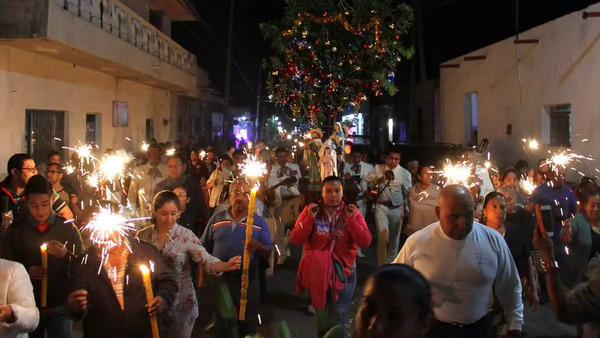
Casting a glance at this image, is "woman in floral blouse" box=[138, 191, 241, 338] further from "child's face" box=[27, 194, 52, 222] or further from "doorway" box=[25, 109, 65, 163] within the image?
"doorway" box=[25, 109, 65, 163]

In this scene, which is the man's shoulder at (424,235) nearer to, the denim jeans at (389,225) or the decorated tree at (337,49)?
the denim jeans at (389,225)

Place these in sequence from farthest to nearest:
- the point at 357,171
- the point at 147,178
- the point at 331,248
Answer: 1. the point at 357,171
2. the point at 147,178
3. the point at 331,248

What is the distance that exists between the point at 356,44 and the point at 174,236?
811 cm

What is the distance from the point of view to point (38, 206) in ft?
16.9

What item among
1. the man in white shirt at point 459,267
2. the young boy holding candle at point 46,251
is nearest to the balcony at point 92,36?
the young boy holding candle at point 46,251

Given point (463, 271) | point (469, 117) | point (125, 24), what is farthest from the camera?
point (469, 117)

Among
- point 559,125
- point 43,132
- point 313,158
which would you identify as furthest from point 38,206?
point 559,125

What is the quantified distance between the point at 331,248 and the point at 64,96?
10.6 metres

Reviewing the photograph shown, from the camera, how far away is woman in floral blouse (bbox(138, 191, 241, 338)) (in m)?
5.19

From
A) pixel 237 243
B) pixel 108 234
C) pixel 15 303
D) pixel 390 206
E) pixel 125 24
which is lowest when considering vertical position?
pixel 15 303

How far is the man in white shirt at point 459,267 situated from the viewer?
4.40m

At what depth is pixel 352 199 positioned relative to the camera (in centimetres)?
983

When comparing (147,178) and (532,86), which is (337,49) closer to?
(147,178)

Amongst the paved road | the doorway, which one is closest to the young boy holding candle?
the paved road
